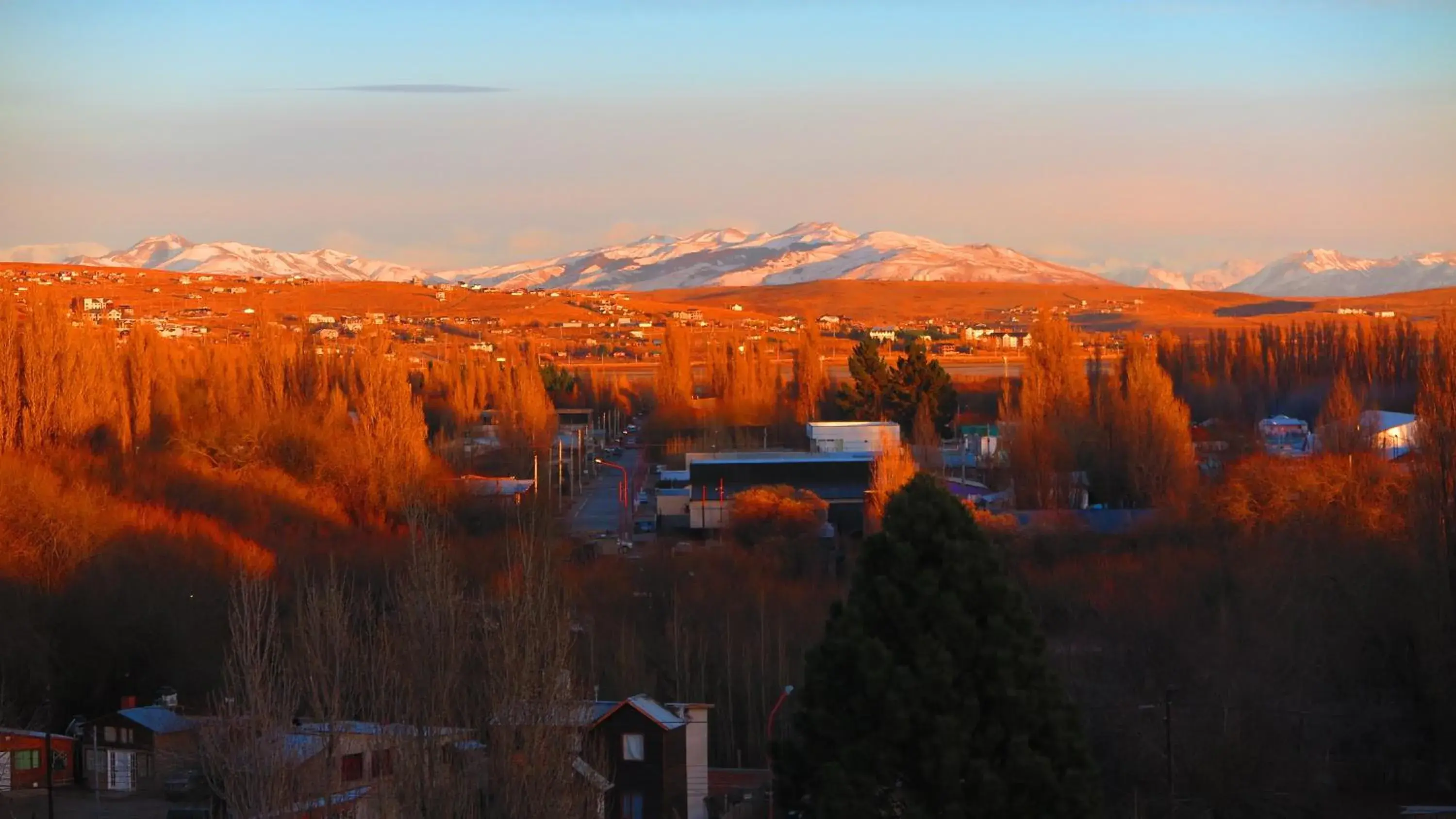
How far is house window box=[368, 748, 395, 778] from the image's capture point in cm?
825

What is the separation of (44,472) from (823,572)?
9.59 m

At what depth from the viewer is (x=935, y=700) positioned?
6980 millimetres

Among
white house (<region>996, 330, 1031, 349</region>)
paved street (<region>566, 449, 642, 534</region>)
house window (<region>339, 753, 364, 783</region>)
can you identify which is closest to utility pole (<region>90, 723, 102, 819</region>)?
house window (<region>339, 753, 364, 783</region>)

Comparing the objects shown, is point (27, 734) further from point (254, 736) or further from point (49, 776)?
point (254, 736)

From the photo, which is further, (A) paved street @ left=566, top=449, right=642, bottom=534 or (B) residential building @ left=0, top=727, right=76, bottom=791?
(A) paved street @ left=566, top=449, right=642, bottom=534

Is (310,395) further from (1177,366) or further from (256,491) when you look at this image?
(1177,366)

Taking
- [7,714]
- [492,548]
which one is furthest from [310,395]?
[7,714]

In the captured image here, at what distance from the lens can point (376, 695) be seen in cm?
884

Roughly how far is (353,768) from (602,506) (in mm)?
19972

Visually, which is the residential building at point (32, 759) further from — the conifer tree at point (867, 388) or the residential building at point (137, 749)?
the conifer tree at point (867, 388)

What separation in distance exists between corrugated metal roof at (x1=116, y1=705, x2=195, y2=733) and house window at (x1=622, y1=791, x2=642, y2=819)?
408 cm

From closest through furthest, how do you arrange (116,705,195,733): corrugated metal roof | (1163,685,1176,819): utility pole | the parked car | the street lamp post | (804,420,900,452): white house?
1. the street lamp post
2. (1163,685,1176,819): utility pole
3. the parked car
4. (116,705,195,733): corrugated metal roof
5. (804,420,900,452): white house

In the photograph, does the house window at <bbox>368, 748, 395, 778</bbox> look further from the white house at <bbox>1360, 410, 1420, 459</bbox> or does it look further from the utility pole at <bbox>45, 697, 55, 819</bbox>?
the white house at <bbox>1360, 410, 1420, 459</bbox>

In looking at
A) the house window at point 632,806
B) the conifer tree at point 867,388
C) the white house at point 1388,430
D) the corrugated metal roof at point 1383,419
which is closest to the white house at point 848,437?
the conifer tree at point 867,388
